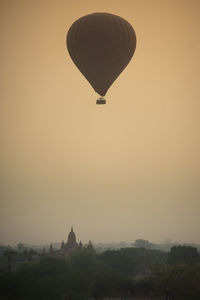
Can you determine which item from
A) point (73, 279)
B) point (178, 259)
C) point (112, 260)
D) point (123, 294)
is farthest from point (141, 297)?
point (178, 259)

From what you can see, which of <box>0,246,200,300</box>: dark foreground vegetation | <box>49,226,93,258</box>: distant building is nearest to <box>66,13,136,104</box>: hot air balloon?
<box>0,246,200,300</box>: dark foreground vegetation

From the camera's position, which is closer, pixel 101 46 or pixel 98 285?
pixel 101 46

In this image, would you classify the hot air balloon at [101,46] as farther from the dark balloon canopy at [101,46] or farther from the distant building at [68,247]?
the distant building at [68,247]

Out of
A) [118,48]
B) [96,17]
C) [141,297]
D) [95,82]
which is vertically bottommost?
[141,297]

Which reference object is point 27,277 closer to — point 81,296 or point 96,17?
point 81,296

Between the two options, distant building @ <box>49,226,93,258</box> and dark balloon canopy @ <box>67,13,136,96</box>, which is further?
distant building @ <box>49,226,93,258</box>

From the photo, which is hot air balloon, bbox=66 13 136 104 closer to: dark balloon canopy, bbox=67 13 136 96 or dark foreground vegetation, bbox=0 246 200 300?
dark balloon canopy, bbox=67 13 136 96

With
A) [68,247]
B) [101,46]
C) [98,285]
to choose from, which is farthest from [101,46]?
[68,247]

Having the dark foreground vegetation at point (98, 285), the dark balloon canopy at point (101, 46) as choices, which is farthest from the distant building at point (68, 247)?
the dark balloon canopy at point (101, 46)

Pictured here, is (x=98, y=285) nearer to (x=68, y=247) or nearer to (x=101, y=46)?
(x=101, y=46)
